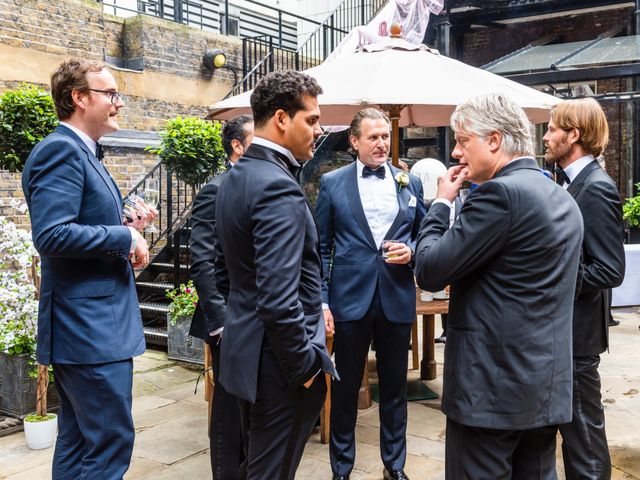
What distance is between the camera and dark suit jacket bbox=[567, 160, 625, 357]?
8.81ft

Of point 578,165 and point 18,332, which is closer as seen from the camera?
point 578,165

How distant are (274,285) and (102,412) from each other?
36.0 inches

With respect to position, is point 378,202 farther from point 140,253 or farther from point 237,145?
point 140,253

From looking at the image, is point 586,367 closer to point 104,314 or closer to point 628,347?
point 104,314

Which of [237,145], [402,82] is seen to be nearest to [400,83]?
[402,82]

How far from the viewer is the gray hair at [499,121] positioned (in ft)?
6.90

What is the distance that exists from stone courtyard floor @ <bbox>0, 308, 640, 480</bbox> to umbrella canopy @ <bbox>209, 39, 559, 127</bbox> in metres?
2.13

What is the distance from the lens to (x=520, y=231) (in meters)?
1.96

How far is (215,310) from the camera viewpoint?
3193 millimetres

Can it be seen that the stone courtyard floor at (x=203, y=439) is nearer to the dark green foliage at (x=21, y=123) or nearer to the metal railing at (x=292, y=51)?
the dark green foliage at (x=21, y=123)

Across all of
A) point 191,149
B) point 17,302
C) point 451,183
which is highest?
point 191,149

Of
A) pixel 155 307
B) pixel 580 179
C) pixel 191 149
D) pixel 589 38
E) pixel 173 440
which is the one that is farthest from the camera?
pixel 589 38

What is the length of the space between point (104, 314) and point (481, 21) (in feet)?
37.0

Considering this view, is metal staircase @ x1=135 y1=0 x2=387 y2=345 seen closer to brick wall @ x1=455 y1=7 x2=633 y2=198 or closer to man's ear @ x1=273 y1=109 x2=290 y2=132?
brick wall @ x1=455 y1=7 x2=633 y2=198
